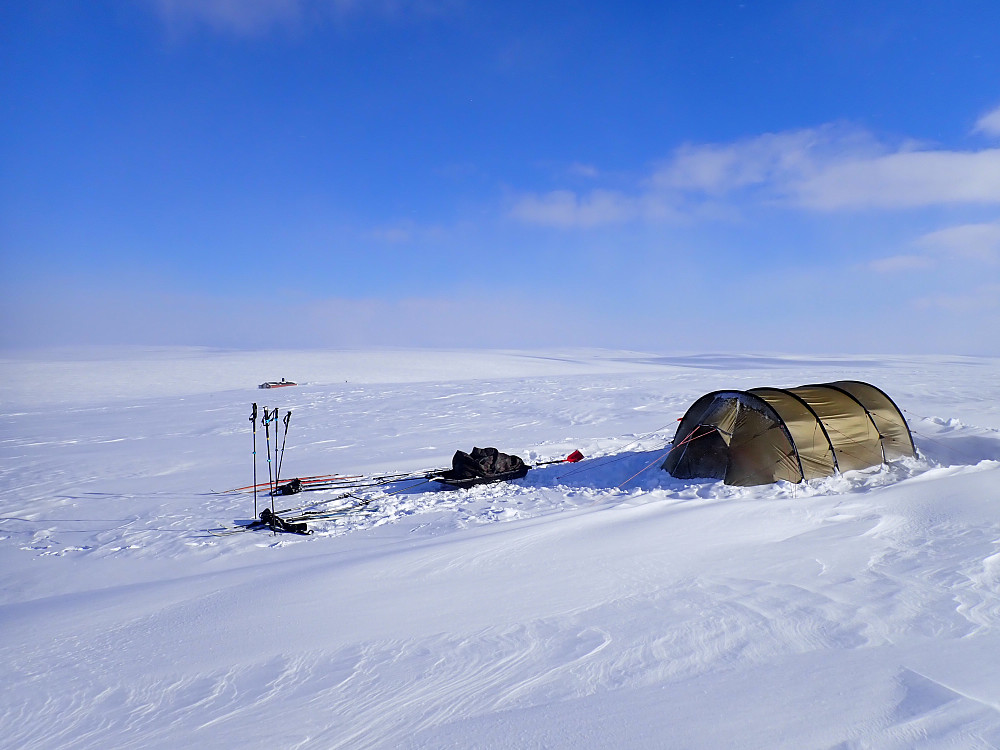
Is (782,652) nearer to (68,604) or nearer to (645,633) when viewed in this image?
(645,633)

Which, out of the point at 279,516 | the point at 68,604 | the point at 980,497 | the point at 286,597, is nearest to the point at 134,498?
the point at 279,516

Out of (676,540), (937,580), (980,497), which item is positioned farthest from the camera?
(980,497)

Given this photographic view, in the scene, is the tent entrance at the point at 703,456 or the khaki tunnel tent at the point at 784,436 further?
the tent entrance at the point at 703,456

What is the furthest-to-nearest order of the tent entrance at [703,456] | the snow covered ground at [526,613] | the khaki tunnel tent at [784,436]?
the tent entrance at [703,456]
the khaki tunnel tent at [784,436]
the snow covered ground at [526,613]

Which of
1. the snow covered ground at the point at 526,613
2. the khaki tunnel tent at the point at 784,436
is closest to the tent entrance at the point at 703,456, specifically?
the khaki tunnel tent at the point at 784,436

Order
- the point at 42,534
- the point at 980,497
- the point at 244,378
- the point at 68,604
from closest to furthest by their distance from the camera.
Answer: the point at 68,604
the point at 980,497
the point at 42,534
the point at 244,378

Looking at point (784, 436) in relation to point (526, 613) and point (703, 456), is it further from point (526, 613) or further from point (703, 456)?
point (526, 613)

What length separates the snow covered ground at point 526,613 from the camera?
3.40 metres

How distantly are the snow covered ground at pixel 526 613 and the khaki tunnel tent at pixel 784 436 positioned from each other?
372mm

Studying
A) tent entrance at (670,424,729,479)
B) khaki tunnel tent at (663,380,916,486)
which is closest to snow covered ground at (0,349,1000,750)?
khaki tunnel tent at (663,380,916,486)

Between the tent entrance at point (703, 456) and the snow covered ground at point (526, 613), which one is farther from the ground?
the tent entrance at point (703, 456)

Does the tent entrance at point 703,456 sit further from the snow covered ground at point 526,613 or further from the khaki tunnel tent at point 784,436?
the snow covered ground at point 526,613

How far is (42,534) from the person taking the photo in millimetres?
7949

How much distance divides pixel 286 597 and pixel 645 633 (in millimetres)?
3032
